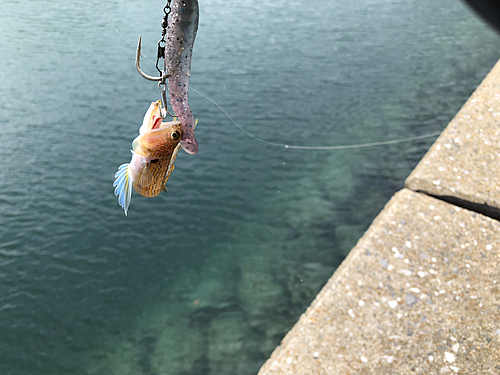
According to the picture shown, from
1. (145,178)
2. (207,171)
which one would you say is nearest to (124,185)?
(145,178)

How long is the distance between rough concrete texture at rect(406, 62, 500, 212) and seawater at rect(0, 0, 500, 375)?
0.87 meters

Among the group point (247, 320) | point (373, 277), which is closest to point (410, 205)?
point (373, 277)

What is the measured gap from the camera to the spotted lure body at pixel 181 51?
1285mm

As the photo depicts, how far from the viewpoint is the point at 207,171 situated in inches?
167

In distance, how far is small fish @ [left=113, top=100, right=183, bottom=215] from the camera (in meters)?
1.41

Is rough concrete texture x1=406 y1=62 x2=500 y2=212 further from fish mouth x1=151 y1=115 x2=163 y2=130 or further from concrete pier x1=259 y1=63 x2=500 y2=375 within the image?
fish mouth x1=151 y1=115 x2=163 y2=130

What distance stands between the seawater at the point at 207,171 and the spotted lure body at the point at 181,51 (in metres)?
2.04

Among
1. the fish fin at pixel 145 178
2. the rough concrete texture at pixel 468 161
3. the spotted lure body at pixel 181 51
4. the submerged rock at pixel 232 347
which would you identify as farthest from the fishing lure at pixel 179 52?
the rough concrete texture at pixel 468 161

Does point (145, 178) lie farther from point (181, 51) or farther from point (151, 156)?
point (181, 51)

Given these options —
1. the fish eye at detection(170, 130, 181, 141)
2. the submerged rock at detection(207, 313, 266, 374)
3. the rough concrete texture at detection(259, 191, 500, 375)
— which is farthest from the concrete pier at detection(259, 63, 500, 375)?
the fish eye at detection(170, 130, 181, 141)

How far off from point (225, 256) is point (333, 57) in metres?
3.80

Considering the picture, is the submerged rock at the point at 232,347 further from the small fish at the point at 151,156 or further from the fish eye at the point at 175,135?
the fish eye at the point at 175,135

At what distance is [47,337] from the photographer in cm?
300

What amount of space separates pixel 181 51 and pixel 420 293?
1.94 metres
